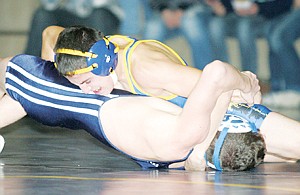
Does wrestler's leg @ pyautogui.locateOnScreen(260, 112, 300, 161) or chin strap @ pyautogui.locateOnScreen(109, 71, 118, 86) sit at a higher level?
chin strap @ pyautogui.locateOnScreen(109, 71, 118, 86)

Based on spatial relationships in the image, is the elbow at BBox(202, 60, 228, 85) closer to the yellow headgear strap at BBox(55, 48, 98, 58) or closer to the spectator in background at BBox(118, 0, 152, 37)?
the yellow headgear strap at BBox(55, 48, 98, 58)

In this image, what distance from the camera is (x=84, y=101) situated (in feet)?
14.5

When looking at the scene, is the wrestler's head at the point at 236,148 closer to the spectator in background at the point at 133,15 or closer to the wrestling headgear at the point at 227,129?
the wrestling headgear at the point at 227,129

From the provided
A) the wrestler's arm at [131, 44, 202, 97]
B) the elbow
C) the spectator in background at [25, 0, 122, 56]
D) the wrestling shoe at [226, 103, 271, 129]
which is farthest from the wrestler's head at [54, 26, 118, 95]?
the spectator in background at [25, 0, 122, 56]

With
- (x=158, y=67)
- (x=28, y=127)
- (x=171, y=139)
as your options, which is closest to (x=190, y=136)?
(x=171, y=139)

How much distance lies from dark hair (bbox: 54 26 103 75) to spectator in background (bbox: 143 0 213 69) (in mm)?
4906

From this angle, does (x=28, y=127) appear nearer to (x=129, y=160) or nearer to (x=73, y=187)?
(x=129, y=160)

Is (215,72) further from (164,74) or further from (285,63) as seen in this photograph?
(285,63)

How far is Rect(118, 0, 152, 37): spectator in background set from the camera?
934cm

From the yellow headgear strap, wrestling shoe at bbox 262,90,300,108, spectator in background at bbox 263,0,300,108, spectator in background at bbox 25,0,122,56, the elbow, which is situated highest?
the yellow headgear strap

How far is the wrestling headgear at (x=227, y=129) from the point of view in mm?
4453

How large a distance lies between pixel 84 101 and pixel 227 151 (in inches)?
29.1

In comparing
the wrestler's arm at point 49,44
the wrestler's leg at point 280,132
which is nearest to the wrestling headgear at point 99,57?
the wrestler's arm at point 49,44

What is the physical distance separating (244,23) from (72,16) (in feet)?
5.81
